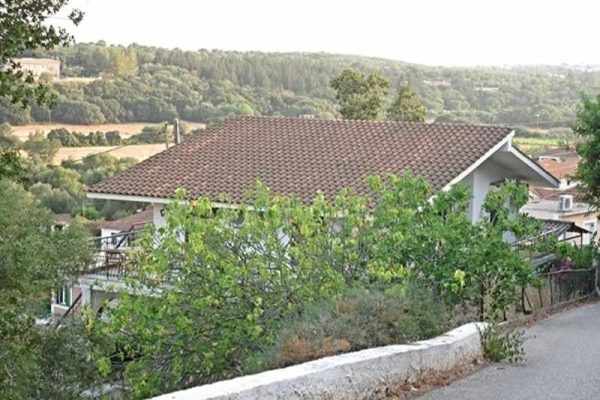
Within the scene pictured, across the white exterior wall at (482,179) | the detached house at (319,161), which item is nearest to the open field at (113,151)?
the detached house at (319,161)

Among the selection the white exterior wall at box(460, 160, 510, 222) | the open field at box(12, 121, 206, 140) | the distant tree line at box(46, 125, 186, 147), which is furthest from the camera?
the open field at box(12, 121, 206, 140)

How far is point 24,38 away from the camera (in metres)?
13.7

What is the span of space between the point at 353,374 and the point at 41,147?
6697 centimetres

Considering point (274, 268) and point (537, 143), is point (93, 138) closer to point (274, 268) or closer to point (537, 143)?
point (537, 143)

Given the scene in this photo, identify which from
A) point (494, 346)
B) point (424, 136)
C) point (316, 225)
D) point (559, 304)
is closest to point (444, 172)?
point (424, 136)

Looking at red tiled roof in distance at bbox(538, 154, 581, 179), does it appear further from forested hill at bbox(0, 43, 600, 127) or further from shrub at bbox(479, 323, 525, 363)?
shrub at bbox(479, 323, 525, 363)

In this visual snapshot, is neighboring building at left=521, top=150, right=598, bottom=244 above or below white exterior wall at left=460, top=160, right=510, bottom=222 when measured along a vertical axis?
below

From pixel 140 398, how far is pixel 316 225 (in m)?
3.34

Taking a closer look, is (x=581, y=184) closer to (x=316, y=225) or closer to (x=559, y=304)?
(x=559, y=304)

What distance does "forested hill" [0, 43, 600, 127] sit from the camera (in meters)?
78.8

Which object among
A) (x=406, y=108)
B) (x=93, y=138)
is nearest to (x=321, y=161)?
(x=406, y=108)

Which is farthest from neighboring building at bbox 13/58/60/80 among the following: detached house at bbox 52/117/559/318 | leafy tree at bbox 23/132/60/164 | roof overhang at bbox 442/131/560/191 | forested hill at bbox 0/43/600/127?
roof overhang at bbox 442/131/560/191

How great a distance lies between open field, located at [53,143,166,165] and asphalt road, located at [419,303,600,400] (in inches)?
2232

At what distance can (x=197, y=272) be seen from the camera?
41.4 feet
